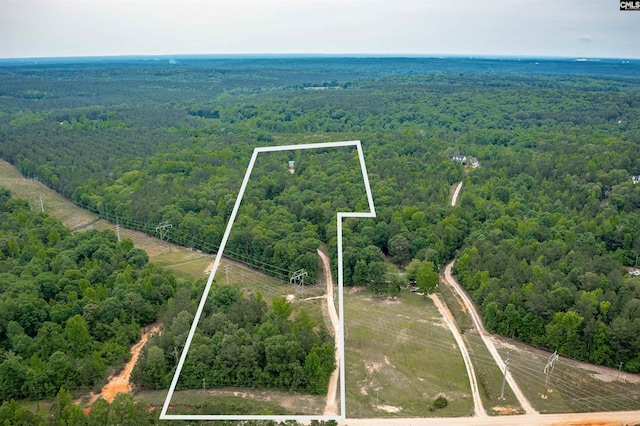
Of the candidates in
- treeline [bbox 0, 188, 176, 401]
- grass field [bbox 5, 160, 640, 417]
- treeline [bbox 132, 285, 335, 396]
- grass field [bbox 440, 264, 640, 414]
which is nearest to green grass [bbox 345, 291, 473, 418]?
grass field [bbox 5, 160, 640, 417]

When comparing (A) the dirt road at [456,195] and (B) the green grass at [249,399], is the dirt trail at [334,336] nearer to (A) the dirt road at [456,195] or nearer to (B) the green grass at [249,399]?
(B) the green grass at [249,399]

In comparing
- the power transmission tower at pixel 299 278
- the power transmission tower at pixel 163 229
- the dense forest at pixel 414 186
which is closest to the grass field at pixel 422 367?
the power transmission tower at pixel 299 278

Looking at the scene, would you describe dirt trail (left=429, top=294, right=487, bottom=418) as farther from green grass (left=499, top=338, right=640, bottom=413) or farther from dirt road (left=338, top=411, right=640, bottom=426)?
green grass (left=499, top=338, right=640, bottom=413)

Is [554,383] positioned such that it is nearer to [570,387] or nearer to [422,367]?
[570,387]

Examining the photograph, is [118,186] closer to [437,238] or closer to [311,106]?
[437,238]

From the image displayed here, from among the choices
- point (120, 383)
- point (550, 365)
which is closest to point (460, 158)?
point (550, 365)

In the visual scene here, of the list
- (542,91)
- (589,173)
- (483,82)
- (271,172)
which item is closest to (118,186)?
(271,172)
